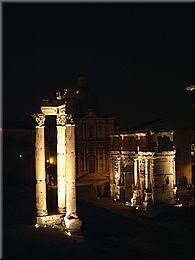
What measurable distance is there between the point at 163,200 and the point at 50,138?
856 inches

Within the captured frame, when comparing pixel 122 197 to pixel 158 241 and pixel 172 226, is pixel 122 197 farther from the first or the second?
pixel 158 241

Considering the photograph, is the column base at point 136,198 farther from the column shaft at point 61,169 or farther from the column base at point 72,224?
the column base at point 72,224

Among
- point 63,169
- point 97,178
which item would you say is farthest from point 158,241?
point 97,178

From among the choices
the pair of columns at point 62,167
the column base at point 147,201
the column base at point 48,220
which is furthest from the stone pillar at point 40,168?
the column base at point 147,201

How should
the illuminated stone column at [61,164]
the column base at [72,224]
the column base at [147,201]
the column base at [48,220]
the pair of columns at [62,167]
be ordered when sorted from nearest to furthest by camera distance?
Answer: the column base at [72,224] → the pair of columns at [62,167] → the column base at [48,220] → the illuminated stone column at [61,164] → the column base at [147,201]

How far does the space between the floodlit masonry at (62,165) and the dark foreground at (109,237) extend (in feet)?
3.71

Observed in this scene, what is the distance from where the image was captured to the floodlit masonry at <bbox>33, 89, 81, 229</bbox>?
22.0 m

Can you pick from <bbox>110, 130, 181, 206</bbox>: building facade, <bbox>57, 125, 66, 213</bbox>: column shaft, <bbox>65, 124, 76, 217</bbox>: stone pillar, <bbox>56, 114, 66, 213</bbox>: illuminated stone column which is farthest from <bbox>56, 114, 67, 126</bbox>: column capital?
<bbox>110, 130, 181, 206</bbox>: building facade

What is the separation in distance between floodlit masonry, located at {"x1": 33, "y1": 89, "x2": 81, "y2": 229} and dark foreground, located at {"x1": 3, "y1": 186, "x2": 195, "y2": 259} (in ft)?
3.71

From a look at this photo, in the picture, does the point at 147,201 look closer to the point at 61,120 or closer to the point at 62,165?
the point at 62,165

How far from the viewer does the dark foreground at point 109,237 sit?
18.1 meters

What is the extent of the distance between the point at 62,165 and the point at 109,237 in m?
5.05

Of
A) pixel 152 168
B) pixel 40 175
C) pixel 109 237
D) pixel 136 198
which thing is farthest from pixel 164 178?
pixel 40 175

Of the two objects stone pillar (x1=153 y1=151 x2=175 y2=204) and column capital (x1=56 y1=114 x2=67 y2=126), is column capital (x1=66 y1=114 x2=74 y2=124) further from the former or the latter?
stone pillar (x1=153 y1=151 x2=175 y2=204)
